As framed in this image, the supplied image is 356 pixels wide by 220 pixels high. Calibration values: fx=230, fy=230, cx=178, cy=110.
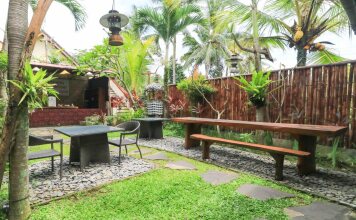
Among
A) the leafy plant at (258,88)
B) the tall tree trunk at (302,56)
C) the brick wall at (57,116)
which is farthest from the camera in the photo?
the brick wall at (57,116)

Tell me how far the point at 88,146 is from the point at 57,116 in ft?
25.3

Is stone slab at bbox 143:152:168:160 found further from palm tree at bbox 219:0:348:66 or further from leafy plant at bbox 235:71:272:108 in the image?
palm tree at bbox 219:0:348:66

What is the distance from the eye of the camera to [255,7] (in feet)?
20.8

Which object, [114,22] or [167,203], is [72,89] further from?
[167,203]

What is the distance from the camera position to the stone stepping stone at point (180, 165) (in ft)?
14.2

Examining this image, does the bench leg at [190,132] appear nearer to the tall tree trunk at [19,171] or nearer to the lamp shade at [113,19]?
the lamp shade at [113,19]

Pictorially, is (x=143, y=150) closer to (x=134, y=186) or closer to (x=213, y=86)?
(x=134, y=186)

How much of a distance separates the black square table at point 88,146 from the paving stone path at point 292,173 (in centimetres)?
183

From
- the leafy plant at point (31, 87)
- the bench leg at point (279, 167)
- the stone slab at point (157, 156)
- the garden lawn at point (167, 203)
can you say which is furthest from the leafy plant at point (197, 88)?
the leafy plant at point (31, 87)

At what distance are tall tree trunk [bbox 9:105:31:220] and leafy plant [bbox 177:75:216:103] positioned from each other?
589 cm

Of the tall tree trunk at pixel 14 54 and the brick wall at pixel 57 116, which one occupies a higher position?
the tall tree trunk at pixel 14 54

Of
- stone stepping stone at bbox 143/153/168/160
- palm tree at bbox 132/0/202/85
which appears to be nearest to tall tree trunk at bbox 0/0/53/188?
stone stepping stone at bbox 143/153/168/160

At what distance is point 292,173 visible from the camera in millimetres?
4090

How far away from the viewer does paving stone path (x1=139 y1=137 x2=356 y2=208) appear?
3.23 meters
